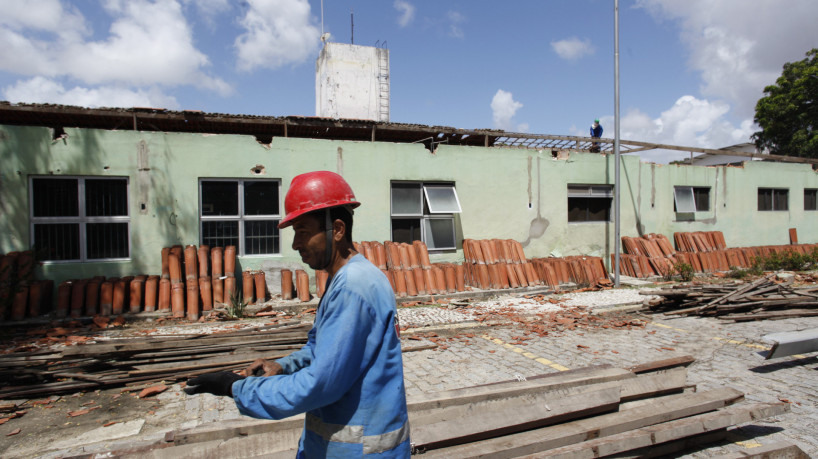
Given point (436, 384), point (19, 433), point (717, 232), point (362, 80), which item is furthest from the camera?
point (362, 80)

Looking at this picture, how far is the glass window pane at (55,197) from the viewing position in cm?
824

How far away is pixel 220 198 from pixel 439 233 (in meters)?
5.16

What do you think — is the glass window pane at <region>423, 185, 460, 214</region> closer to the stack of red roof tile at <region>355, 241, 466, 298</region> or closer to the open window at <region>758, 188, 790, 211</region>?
the stack of red roof tile at <region>355, 241, 466, 298</region>

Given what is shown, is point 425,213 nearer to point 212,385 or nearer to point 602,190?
point 602,190

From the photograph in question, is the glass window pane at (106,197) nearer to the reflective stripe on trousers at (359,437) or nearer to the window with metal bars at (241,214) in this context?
the window with metal bars at (241,214)

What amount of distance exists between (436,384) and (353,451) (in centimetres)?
354

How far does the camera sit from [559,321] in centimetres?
786

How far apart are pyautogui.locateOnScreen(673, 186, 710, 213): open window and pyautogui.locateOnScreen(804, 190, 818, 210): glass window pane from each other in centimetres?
600

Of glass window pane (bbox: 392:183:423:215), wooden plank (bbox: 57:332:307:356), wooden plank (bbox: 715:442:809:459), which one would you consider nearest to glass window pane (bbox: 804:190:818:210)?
glass window pane (bbox: 392:183:423:215)

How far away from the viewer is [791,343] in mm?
5277

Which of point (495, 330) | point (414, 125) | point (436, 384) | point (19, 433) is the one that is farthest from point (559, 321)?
point (19, 433)

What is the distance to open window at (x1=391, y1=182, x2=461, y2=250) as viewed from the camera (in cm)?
1074

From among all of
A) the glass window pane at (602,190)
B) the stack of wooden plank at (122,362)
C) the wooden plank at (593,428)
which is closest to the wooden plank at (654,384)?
the wooden plank at (593,428)

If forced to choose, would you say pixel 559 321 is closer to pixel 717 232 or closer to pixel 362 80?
pixel 717 232
